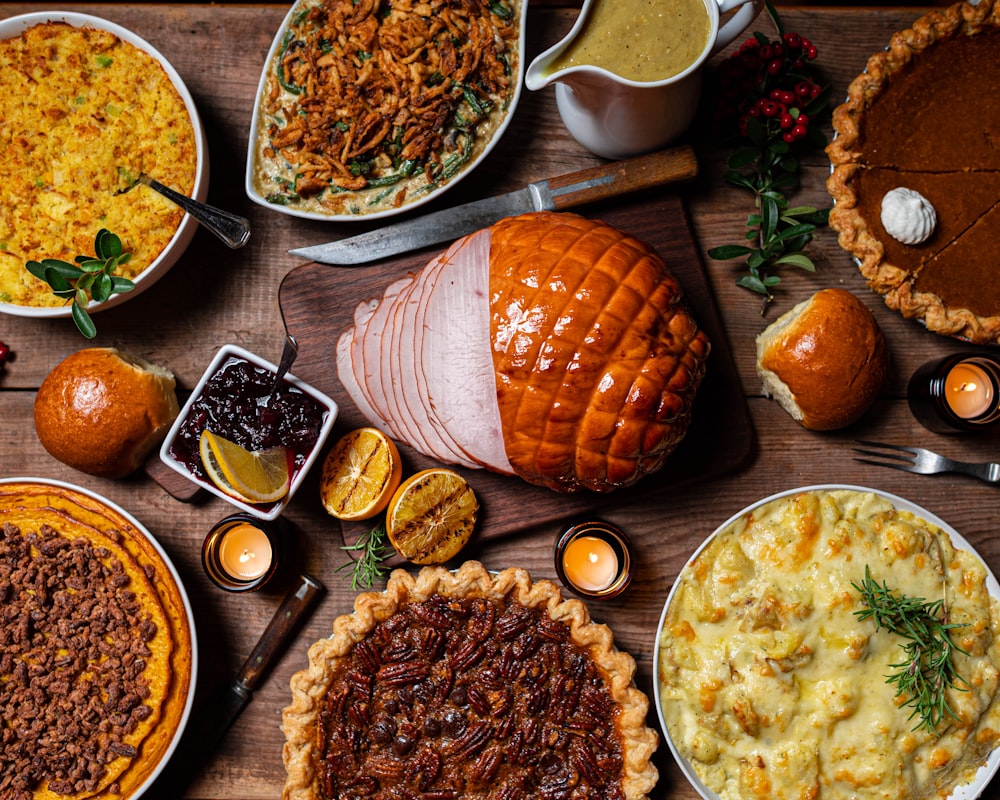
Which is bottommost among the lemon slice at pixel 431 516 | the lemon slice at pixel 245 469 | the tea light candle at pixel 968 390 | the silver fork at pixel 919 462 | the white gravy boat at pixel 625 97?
the silver fork at pixel 919 462

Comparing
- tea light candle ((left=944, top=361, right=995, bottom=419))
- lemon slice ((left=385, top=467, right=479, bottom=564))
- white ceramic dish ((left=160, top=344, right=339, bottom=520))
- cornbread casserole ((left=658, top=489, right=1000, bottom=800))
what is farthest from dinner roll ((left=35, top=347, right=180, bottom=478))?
tea light candle ((left=944, top=361, right=995, bottom=419))

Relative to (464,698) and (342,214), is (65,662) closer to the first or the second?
(464,698)

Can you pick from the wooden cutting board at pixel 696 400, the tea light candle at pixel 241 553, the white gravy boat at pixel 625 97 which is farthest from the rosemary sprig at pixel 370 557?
the white gravy boat at pixel 625 97

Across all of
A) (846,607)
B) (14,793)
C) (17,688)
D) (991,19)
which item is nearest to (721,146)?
(991,19)

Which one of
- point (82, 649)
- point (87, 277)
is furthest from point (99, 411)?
point (82, 649)

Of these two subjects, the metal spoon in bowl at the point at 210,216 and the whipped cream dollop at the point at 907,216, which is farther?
the whipped cream dollop at the point at 907,216

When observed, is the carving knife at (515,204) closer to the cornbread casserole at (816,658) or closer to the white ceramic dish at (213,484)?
the white ceramic dish at (213,484)
